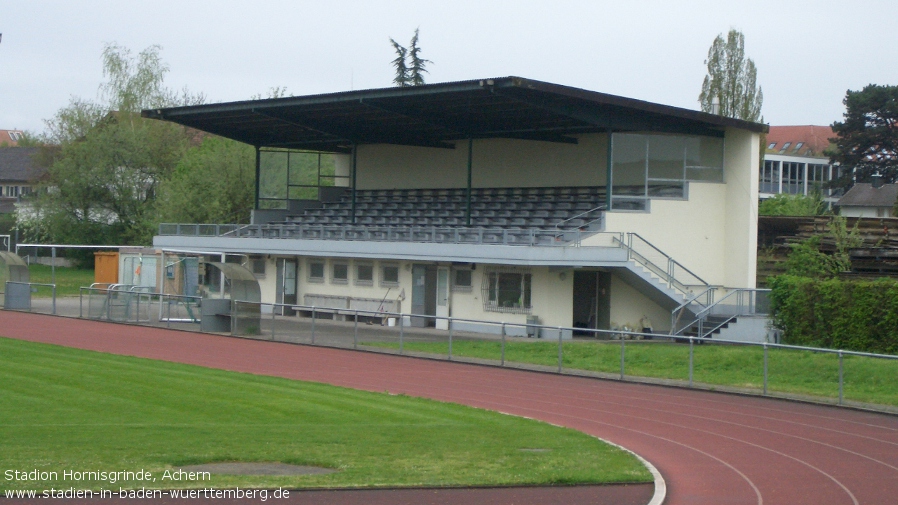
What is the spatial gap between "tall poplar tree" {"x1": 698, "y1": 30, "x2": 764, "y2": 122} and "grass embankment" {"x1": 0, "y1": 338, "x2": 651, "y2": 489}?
211 ft

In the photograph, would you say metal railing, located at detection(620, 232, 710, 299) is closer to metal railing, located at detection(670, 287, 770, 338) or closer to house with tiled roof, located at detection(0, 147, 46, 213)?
metal railing, located at detection(670, 287, 770, 338)

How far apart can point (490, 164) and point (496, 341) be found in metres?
15.2

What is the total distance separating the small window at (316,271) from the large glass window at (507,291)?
9.36 metres

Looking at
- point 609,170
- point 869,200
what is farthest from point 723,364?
point 869,200

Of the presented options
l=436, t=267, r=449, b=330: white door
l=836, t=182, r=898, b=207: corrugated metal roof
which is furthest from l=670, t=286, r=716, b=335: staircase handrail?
l=836, t=182, r=898, b=207: corrugated metal roof

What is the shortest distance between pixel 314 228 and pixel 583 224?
41.1 ft

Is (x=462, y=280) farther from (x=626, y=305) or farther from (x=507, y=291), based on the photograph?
(x=626, y=305)

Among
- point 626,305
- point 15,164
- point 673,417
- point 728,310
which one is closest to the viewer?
point 673,417

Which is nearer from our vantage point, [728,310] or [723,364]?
[723,364]

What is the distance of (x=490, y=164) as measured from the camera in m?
45.3

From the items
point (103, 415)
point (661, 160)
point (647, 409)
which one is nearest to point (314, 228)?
point (661, 160)

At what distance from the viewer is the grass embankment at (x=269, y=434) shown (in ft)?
38.9

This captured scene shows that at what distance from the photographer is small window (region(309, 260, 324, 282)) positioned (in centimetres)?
4528

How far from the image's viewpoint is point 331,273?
44.8 meters
